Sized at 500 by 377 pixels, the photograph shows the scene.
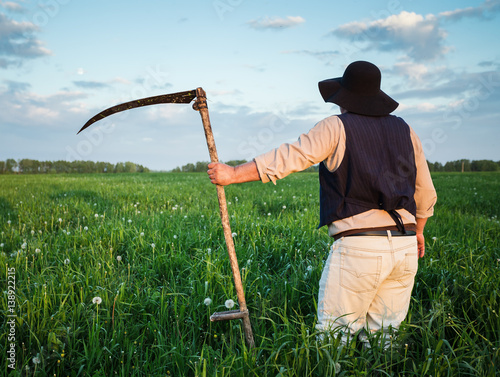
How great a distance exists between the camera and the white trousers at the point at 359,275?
8.65 feet

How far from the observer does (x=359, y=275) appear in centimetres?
262

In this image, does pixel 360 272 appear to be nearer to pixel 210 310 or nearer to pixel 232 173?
pixel 232 173

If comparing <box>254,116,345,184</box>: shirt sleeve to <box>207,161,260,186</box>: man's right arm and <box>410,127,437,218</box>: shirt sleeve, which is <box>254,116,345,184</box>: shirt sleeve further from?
<box>410,127,437,218</box>: shirt sleeve

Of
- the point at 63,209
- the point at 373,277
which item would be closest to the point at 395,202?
the point at 373,277

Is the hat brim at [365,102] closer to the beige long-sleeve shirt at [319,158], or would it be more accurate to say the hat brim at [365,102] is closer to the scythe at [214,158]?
the beige long-sleeve shirt at [319,158]

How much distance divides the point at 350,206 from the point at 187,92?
5.10ft

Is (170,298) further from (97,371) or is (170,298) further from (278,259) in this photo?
(278,259)

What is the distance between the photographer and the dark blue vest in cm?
262

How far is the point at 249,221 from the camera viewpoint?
6.59 m

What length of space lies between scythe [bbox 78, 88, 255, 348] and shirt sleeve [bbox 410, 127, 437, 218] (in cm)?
161

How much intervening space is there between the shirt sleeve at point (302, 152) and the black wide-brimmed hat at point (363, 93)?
21 centimetres

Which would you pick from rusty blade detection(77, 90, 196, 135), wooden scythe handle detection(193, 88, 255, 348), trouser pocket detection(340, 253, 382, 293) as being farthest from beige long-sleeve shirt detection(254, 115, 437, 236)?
rusty blade detection(77, 90, 196, 135)

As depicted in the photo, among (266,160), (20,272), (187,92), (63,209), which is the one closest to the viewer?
(266,160)

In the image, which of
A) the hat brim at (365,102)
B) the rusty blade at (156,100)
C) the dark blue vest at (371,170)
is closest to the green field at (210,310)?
the dark blue vest at (371,170)
